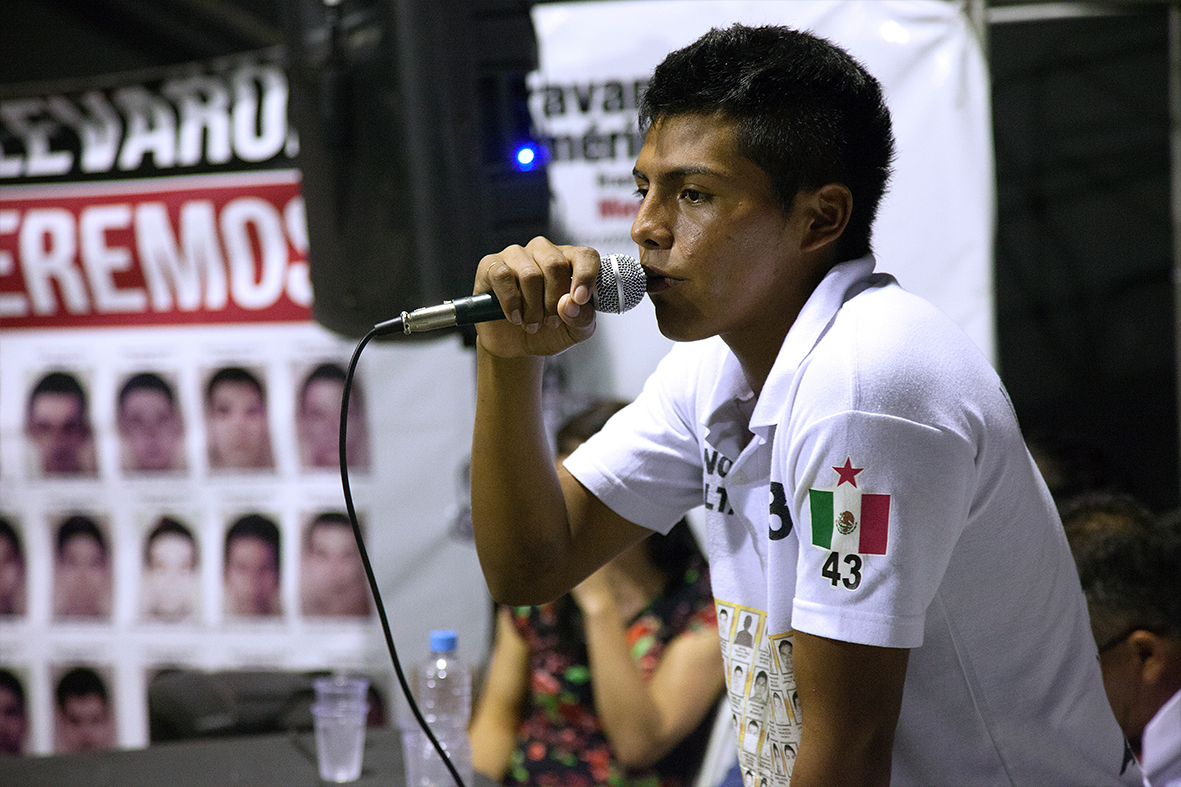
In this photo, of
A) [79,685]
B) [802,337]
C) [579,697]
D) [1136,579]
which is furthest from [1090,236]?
[79,685]

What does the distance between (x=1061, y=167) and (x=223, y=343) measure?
3092 millimetres

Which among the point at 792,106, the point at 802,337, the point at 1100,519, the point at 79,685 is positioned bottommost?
the point at 79,685

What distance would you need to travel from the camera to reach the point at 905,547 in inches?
37.3

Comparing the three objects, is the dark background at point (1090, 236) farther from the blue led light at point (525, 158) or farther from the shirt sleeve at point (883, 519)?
the shirt sleeve at point (883, 519)

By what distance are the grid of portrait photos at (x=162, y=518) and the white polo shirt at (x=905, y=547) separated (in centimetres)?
162

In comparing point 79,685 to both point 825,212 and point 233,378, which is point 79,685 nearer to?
point 233,378

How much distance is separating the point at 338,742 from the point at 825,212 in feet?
3.82

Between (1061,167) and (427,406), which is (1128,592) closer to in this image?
(427,406)

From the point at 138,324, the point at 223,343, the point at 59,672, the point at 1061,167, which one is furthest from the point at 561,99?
the point at 1061,167

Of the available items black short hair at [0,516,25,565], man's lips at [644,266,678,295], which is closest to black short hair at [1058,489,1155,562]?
man's lips at [644,266,678,295]

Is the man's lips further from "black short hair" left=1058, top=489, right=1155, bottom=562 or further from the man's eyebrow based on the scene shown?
"black short hair" left=1058, top=489, right=1155, bottom=562

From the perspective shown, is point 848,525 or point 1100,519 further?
point 1100,519

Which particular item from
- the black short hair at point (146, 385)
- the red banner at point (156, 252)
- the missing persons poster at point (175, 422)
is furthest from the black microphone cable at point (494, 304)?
the black short hair at point (146, 385)

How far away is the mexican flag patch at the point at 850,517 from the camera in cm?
95
